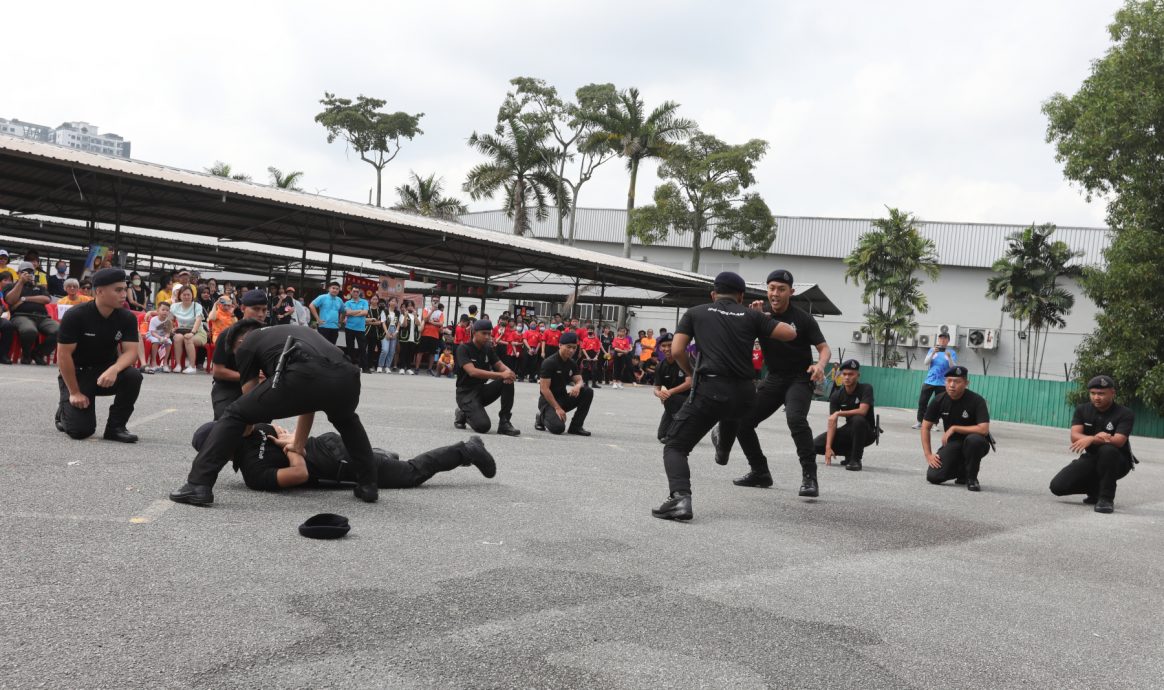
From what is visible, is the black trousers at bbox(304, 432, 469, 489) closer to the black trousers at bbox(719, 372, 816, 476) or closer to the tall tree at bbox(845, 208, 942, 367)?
the black trousers at bbox(719, 372, 816, 476)

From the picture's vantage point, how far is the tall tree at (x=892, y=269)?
Answer: 42.9m

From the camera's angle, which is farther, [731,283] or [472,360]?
[472,360]

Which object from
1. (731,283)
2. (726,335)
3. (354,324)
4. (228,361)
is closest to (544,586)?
(726,335)

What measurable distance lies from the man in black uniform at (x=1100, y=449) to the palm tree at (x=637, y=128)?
1401 inches

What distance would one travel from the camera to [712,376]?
→ 662 centimetres

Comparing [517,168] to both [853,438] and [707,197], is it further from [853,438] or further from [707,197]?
[853,438]

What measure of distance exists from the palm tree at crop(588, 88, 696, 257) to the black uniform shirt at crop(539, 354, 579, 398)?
106 feet

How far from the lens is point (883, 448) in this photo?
13906 mm

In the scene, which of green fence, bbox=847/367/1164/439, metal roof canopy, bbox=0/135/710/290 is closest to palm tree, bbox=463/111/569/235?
metal roof canopy, bbox=0/135/710/290

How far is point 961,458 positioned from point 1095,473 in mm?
1287

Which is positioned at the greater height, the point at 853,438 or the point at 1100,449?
the point at 1100,449

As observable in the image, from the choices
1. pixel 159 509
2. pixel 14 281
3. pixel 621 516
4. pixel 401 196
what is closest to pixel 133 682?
pixel 159 509

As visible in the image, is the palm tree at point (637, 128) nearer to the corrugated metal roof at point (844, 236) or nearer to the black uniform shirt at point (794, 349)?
the corrugated metal roof at point (844, 236)

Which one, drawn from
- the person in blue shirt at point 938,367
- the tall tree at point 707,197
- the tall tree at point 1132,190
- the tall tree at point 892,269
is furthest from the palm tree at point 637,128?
the person in blue shirt at point 938,367
